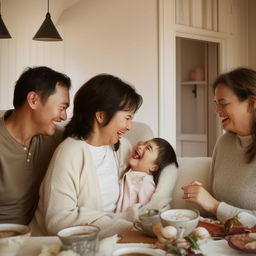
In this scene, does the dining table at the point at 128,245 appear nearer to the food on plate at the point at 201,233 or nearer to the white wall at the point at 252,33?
the food on plate at the point at 201,233

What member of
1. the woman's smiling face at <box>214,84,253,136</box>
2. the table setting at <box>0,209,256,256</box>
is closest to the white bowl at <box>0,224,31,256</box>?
the table setting at <box>0,209,256,256</box>

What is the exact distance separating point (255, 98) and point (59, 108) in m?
0.95

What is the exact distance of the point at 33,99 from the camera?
189 centimetres

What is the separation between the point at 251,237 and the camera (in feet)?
3.92

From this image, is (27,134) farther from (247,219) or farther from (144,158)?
(247,219)

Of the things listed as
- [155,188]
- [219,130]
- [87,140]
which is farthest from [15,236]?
[219,130]

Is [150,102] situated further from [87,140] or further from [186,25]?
[87,140]

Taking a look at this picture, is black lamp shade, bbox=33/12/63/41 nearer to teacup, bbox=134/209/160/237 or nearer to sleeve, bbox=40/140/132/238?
sleeve, bbox=40/140/132/238

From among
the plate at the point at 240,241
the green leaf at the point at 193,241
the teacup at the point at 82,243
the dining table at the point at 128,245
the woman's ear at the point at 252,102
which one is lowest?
the dining table at the point at 128,245

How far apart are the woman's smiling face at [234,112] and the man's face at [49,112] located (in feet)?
2.61

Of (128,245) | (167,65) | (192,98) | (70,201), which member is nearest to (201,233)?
(128,245)

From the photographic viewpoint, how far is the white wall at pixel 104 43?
167 inches

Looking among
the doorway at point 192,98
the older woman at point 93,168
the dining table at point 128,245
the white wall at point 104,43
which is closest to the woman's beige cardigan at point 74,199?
the older woman at point 93,168

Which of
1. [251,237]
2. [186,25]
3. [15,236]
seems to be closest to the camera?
[15,236]
